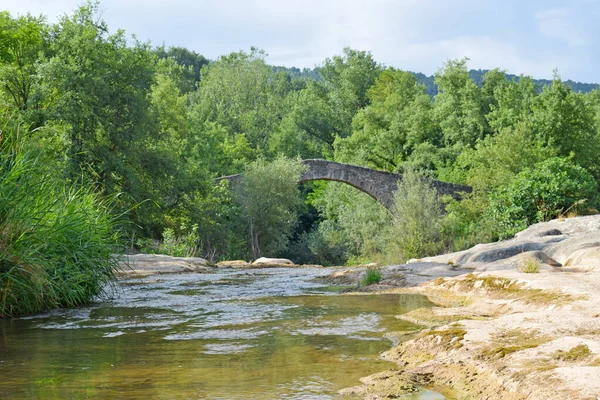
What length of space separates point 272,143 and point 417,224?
27.6 meters

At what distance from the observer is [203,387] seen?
4902 mm

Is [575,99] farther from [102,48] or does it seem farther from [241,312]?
[241,312]

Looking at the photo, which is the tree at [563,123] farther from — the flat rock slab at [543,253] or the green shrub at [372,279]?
→ the green shrub at [372,279]

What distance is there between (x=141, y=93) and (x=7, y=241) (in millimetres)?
18204

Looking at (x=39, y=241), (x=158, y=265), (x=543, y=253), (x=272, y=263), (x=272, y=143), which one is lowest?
(x=272, y=263)

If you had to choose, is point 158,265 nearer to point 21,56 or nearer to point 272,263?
point 272,263

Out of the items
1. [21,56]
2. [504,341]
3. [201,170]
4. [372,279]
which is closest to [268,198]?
[201,170]

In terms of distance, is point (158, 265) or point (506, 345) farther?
point (158, 265)

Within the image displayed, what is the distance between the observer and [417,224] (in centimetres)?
2306

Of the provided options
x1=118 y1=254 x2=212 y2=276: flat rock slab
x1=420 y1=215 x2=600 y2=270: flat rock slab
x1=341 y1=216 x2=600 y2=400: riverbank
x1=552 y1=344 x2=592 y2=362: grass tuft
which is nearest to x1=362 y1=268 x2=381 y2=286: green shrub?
x1=420 y1=215 x2=600 y2=270: flat rock slab

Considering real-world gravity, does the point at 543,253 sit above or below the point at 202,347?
above

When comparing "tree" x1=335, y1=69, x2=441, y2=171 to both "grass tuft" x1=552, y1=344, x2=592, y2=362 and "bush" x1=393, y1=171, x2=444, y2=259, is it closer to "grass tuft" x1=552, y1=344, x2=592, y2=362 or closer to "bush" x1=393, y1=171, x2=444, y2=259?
"bush" x1=393, y1=171, x2=444, y2=259

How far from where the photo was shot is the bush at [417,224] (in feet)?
74.9

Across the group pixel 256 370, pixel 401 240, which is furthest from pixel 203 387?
pixel 401 240
